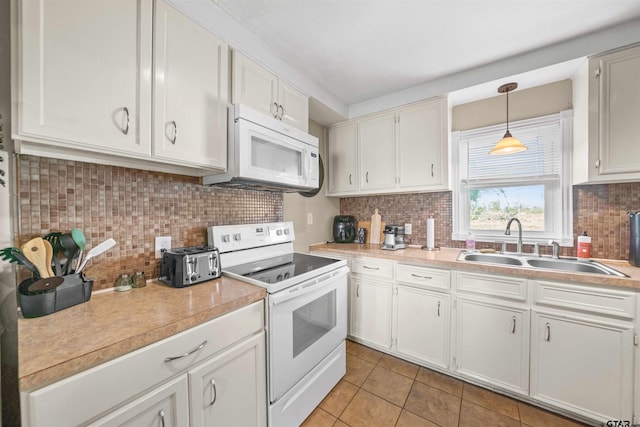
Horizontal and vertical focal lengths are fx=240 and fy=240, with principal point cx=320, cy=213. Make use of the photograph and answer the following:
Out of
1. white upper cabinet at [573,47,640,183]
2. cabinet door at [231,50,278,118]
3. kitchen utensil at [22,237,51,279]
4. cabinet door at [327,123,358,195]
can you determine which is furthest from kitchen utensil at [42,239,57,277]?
white upper cabinet at [573,47,640,183]

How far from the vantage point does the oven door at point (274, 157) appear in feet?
4.63

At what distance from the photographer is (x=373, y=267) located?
2.14 meters

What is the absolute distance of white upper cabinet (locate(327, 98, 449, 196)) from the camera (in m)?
2.12

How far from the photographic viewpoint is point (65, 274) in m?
1.04

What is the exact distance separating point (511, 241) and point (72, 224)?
300 centimetres

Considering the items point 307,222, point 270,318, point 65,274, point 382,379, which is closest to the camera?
point 65,274

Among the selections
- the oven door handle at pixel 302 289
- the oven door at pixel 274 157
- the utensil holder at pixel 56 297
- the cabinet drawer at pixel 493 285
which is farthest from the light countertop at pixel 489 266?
the utensil holder at pixel 56 297

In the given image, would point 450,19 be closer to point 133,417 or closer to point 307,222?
point 307,222

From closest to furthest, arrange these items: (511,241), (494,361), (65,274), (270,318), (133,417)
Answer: (133,417) → (65,274) → (270,318) → (494,361) → (511,241)

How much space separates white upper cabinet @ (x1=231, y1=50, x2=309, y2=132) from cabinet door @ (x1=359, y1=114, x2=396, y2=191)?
794 mm

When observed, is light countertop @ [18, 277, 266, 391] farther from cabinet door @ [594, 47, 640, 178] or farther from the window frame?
cabinet door @ [594, 47, 640, 178]

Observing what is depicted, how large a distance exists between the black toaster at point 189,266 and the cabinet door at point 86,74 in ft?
1.78

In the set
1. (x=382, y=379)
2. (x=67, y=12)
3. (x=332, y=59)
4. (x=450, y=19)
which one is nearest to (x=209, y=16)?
(x=67, y=12)

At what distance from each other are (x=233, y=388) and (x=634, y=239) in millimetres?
2485
